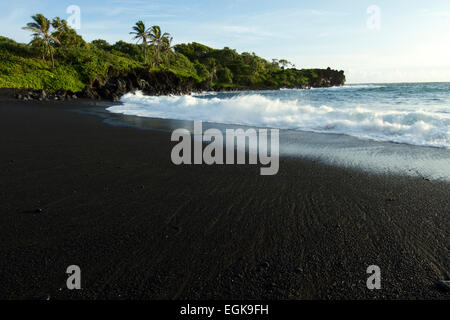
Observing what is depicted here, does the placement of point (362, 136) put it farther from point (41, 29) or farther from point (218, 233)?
point (41, 29)

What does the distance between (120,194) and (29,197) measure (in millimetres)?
1224

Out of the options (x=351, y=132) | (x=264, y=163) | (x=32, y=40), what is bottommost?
(x=264, y=163)

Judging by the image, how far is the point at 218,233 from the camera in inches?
105

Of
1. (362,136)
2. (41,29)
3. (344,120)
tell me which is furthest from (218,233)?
(41,29)

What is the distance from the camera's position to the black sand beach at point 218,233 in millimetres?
1907

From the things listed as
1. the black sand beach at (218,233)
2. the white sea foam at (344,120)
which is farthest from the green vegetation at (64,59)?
the black sand beach at (218,233)

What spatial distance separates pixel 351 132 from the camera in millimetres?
9398

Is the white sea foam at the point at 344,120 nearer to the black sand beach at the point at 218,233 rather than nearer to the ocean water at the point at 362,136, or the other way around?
the ocean water at the point at 362,136

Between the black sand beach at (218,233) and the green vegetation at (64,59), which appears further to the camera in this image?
the green vegetation at (64,59)

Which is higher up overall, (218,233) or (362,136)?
(362,136)

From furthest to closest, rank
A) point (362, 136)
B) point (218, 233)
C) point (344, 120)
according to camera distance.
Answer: point (344, 120) < point (362, 136) < point (218, 233)

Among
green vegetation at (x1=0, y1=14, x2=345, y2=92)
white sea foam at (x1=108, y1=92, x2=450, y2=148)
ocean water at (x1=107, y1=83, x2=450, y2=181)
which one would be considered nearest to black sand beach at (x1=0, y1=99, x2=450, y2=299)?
ocean water at (x1=107, y1=83, x2=450, y2=181)
